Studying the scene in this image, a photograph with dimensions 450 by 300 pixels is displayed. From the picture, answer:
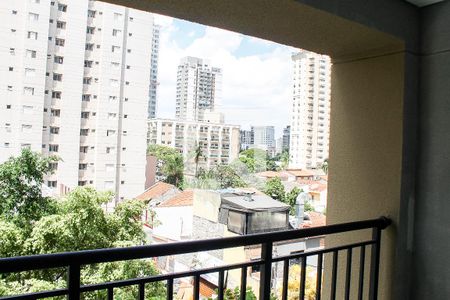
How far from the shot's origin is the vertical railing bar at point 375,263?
1.75 m

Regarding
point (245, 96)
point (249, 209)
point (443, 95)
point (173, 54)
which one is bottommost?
point (249, 209)

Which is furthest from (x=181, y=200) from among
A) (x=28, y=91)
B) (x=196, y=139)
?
(x=28, y=91)

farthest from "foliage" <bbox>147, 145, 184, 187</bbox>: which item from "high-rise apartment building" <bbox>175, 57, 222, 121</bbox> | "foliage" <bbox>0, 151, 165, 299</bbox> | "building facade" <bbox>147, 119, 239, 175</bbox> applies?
"foliage" <bbox>0, 151, 165, 299</bbox>

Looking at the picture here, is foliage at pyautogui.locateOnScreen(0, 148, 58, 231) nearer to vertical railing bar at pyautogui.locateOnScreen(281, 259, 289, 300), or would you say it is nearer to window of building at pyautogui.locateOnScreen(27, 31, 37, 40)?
vertical railing bar at pyautogui.locateOnScreen(281, 259, 289, 300)

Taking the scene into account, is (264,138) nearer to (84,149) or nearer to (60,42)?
(84,149)

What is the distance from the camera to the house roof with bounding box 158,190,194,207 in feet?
56.1

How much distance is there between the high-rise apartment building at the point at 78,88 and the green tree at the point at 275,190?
27.0 ft

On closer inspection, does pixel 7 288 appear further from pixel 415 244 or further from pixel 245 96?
pixel 245 96

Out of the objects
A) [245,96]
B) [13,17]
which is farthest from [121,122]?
[245,96]

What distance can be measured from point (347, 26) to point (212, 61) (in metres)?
28.0

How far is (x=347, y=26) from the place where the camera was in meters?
1.55

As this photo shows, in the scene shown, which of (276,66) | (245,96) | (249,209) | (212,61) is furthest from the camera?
(276,66)

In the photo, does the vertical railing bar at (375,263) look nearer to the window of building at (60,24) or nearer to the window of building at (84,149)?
the window of building at (84,149)

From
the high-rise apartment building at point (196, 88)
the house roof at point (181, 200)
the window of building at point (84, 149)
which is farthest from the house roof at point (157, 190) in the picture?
A: the high-rise apartment building at point (196, 88)
